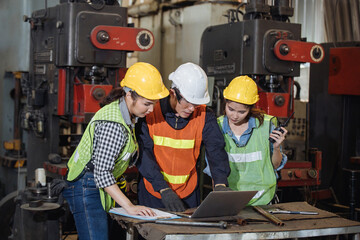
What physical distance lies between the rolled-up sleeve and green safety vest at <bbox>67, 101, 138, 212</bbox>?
0.04 m

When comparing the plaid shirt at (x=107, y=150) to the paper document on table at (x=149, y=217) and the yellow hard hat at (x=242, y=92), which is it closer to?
the paper document on table at (x=149, y=217)

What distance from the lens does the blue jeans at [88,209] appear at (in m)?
2.49

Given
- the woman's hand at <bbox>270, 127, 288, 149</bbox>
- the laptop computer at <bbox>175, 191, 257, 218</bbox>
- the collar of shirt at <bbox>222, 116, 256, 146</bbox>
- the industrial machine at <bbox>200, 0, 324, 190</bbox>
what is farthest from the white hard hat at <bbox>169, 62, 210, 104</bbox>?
the industrial machine at <bbox>200, 0, 324, 190</bbox>

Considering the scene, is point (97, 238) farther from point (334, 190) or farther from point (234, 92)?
point (334, 190)

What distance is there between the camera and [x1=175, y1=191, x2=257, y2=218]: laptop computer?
2211 millimetres

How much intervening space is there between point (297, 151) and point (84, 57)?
7.18ft

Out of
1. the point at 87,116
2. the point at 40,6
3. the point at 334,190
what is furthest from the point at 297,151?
the point at 40,6

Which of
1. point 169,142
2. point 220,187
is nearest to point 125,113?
point 169,142

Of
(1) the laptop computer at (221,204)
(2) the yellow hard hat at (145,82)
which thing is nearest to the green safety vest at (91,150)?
(2) the yellow hard hat at (145,82)

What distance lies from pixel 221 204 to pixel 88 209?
0.63 metres

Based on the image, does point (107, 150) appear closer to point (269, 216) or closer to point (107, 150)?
point (107, 150)

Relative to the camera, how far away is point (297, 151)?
4.76m

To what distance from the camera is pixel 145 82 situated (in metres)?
2.41

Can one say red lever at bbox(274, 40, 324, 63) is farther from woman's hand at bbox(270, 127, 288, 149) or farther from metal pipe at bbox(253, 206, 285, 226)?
metal pipe at bbox(253, 206, 285, 226)
